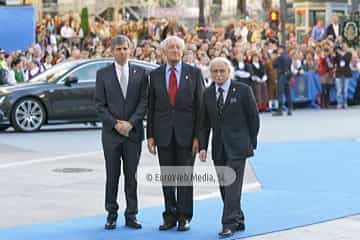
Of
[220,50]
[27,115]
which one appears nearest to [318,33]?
[220,50]

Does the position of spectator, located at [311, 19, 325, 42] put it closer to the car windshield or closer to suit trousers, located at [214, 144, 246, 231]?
the car windshield

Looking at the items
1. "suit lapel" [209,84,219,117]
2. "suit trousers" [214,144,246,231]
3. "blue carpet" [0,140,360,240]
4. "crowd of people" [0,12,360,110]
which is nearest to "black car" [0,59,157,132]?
"crowd of people" [0,12,360,110]

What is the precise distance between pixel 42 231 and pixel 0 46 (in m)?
16.2

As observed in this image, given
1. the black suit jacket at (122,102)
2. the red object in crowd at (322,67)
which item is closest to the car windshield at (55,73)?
the red object in crowd at (322,67)

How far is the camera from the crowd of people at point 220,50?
26.6m

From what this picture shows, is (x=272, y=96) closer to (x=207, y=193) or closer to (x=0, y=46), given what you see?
(x=0, y=46)

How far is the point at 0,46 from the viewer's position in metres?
26.0

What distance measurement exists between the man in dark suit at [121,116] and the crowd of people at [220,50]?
1473 cm

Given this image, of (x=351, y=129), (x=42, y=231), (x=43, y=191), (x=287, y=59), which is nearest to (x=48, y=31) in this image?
(x=287, y=59)

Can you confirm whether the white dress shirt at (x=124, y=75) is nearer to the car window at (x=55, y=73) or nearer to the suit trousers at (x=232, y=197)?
the suit trousers at (x=232, y=197)

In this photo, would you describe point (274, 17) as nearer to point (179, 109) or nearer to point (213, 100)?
point (179, 109)

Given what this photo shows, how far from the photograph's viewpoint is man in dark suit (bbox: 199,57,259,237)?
1000 cm

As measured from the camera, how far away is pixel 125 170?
34.4 feet

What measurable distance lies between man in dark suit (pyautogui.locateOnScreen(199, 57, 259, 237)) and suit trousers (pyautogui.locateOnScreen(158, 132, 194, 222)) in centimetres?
29
